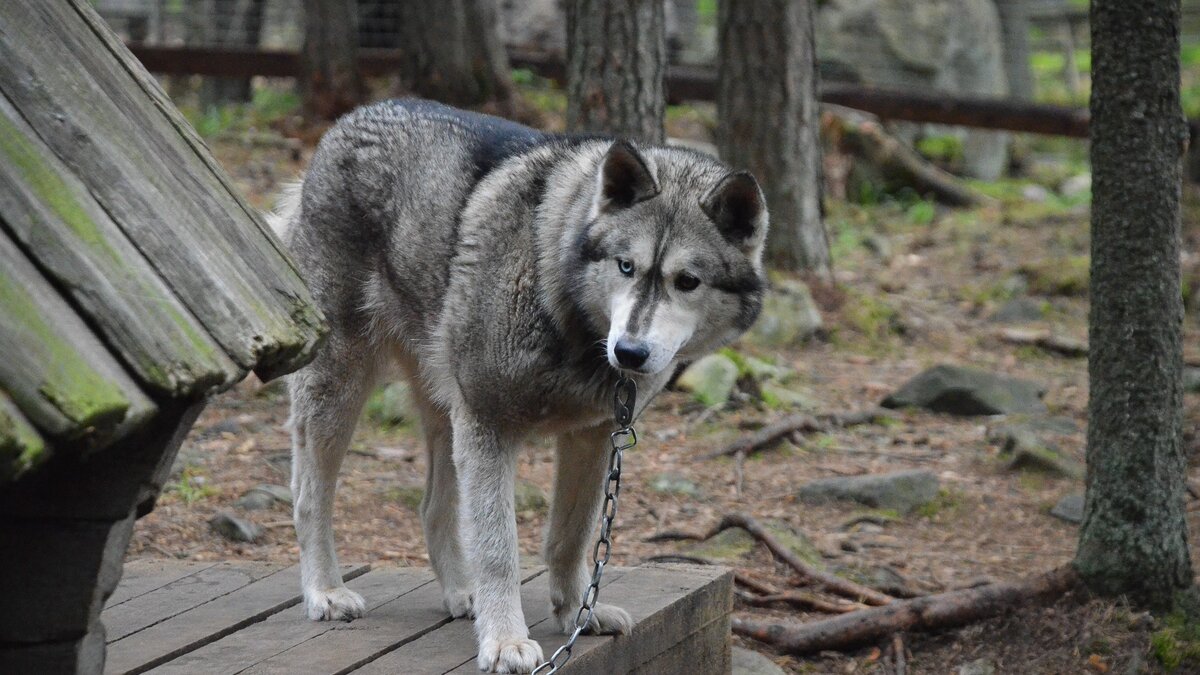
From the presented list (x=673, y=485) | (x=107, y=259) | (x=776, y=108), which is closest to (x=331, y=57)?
(x=776, y=108)

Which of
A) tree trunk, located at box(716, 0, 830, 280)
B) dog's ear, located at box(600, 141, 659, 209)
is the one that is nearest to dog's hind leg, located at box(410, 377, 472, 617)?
dog's ear, located at box(600, 141, 659, 209)

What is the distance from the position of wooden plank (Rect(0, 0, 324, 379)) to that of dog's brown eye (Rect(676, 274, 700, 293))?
4.71ft

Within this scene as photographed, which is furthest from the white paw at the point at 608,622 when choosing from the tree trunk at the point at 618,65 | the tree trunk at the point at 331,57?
the tree trunk at the point at 331,57

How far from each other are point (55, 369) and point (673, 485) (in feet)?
17.1

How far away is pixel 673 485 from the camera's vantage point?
6906 mm

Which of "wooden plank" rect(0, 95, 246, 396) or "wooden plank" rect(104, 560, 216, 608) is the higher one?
"wooden plank" rect(0, 95, 246, 396)

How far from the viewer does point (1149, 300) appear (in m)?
4.73

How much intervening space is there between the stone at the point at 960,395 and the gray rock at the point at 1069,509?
5.72ft

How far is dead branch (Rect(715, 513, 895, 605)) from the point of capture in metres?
5.47

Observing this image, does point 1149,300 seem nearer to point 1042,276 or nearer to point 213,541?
point 213,541

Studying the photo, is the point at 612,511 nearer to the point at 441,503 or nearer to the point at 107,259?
the point at 441,503

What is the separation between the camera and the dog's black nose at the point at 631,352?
3.59 metres

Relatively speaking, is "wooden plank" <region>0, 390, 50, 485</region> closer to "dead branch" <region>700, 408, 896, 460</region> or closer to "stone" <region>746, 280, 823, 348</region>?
"dead branch" <region>700, 408, 896, 460</region>

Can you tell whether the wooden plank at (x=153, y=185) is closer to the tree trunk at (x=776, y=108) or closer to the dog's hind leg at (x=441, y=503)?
the dog's hind leg at (x=441, y=503)
